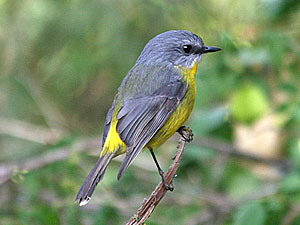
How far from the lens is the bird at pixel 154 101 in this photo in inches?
131

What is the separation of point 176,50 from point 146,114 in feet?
2.24

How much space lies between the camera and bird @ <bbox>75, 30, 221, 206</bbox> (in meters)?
3.33

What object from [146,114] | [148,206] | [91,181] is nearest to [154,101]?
[146,114]

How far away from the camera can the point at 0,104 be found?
667 centimetres

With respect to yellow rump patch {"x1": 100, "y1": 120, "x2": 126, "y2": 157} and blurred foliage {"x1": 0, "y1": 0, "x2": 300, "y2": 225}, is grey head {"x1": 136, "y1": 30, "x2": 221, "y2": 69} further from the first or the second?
yellow rump patch {"x1": 100, "y1": 120, "x2": 126, "y2": 157}

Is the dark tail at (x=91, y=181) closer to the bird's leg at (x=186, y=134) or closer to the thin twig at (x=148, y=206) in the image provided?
the thin twig at (x=148, y=206)

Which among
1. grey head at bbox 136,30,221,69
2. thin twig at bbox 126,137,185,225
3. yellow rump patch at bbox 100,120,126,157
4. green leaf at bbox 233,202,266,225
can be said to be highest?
grey head at bbox 136,30,221,69

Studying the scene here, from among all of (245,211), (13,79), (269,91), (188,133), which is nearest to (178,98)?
(188,133)

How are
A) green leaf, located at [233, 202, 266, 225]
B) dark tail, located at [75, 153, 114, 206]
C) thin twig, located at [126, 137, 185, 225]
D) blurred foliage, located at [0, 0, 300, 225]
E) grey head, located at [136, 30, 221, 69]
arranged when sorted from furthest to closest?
blurred foliage, located at [0, 0, 300, 225] < grey head, located at [136, 30, 221, 69] < green leaf, located at [233, 202, 266, 225] < dark tail, located at [75, 153, 114, 206] < thin twig, located at [126, 137, 185, 225]

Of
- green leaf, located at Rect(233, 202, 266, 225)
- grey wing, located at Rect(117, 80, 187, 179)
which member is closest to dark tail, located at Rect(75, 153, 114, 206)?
grey wing, located at Rect(117, 80, 187, 179)

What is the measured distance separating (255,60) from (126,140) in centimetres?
159

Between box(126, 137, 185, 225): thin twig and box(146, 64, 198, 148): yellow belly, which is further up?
box(146, 64, 198, 148): yellow belly

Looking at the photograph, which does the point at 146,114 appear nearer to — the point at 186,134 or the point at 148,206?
the point at 186,134

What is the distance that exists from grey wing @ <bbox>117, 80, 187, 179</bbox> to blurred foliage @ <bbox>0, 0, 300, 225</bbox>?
0.70m
